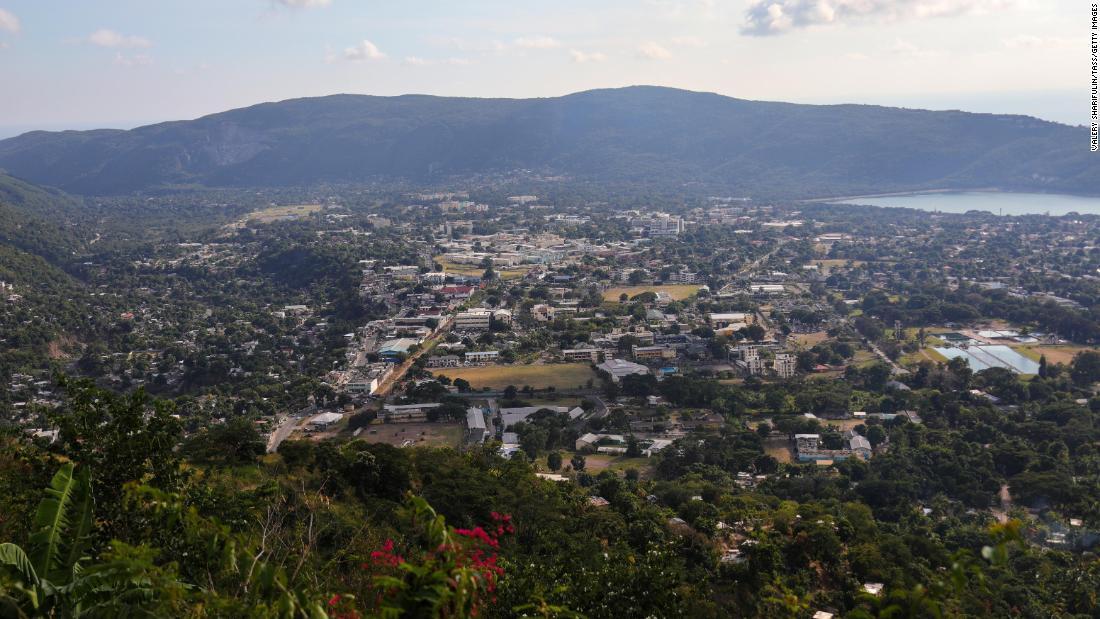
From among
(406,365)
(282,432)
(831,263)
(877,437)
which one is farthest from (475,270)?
(877,437)

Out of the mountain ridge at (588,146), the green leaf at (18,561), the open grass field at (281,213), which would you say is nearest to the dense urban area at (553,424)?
the green leaf at (18,561)

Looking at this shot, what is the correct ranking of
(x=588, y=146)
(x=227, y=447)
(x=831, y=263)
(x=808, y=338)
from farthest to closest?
(x=588, y=146) → (x=831, y=263) → (x=808, y=338) → (x=227, y=447)

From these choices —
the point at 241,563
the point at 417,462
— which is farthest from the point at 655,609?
the point at 417,462

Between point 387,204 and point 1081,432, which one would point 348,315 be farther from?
point 387,204

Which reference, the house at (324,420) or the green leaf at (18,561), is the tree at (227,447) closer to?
the house at (324,420)

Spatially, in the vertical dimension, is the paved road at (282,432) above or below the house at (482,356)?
below

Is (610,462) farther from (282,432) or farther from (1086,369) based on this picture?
(1086,369)
